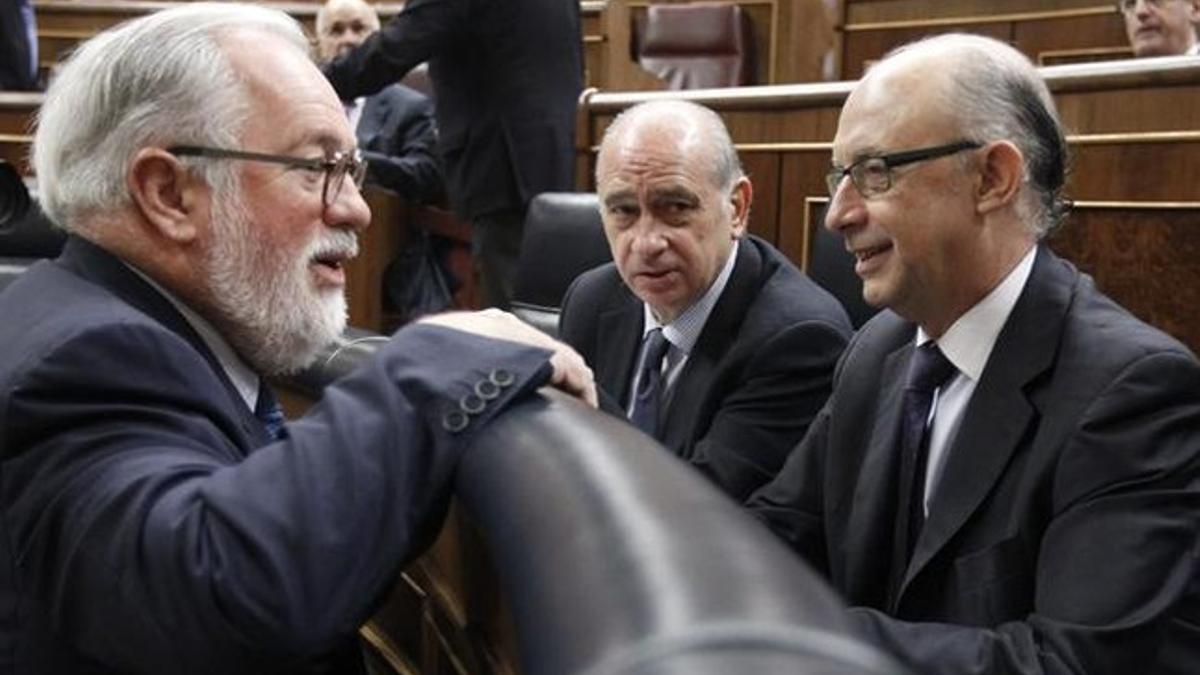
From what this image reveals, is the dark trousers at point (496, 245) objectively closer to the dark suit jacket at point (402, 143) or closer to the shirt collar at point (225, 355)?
the dark suit jacket at point (402, 143)

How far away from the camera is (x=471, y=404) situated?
0.55m

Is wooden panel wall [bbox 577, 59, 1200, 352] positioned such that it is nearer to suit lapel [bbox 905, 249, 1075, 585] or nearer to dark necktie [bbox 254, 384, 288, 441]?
suit lapel [bbox 905, 249, 1075, 585]

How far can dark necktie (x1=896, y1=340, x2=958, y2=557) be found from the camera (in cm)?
93

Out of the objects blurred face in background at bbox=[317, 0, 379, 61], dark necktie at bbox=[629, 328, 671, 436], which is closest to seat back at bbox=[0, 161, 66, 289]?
dark necktie at bbox=[629, 328, 671, 436]

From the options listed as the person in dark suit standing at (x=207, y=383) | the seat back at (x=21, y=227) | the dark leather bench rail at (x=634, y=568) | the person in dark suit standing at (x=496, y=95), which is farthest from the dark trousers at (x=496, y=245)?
the dark leather bench rail at (x=634, y=568)

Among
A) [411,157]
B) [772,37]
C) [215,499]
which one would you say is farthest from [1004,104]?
[772,37]

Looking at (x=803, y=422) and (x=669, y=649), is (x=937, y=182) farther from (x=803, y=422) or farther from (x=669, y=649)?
(x=669, y=649)

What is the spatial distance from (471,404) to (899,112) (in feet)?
1.77

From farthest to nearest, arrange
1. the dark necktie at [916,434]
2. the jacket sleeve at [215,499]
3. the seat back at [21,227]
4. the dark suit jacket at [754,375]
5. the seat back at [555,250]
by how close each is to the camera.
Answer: the seat back at [555,250], the seat back at [21,227], the dark suit jacket at [754,375], the dark necktie at [916,434], the jacket sleeve at [215,499]

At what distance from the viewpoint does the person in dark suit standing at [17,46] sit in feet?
10.5

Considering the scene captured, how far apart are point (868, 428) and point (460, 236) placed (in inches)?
76.7

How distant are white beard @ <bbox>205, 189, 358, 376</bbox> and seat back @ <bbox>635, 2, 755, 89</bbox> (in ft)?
9.00

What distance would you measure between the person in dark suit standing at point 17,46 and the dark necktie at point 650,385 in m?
2.26

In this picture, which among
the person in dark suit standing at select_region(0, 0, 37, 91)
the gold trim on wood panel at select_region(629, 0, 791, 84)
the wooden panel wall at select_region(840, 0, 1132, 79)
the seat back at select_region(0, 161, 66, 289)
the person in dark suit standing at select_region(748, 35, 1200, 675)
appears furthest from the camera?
the gold trim on wood panel at select_region(629, 0, 791, 84)
